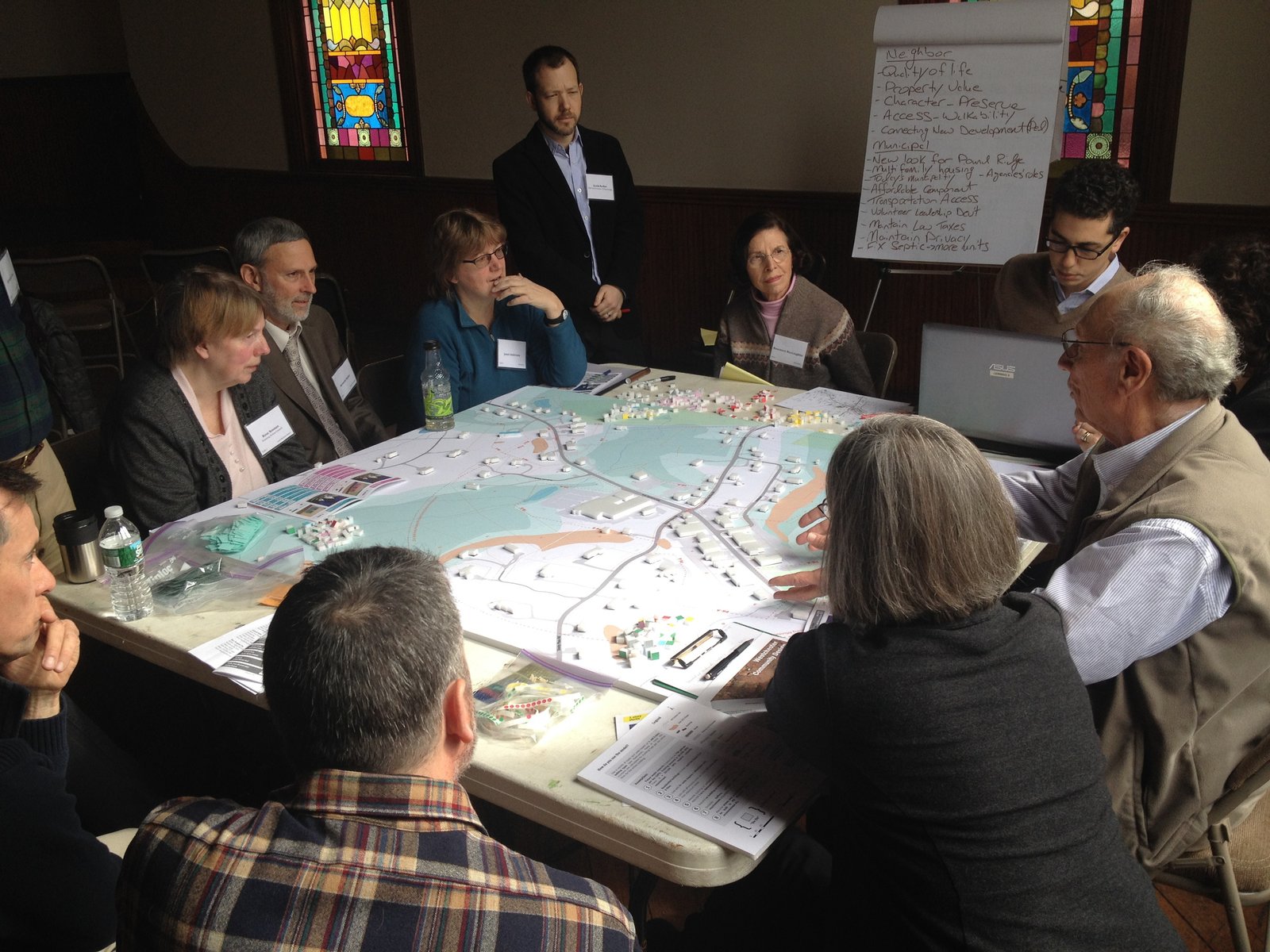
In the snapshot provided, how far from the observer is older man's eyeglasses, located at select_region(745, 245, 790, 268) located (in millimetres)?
3688

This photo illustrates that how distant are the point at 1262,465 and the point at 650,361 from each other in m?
5.33

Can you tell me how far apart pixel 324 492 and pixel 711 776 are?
60.2 inches

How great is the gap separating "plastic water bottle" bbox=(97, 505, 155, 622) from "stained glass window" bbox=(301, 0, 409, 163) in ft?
20.6

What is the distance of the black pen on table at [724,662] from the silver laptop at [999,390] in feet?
4.30

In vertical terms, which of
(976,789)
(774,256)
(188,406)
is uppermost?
(774,256)

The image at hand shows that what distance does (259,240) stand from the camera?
3207 millimetres

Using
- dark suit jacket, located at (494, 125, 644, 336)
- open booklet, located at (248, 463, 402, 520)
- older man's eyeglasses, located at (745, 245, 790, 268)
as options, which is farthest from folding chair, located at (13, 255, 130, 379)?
older man's eyeglasses, located at (745, 245, 790, 268)

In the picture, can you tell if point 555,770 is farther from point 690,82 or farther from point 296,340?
point 690,82

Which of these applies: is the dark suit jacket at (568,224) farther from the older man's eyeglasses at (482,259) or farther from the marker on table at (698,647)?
the marker on table at (698,647)

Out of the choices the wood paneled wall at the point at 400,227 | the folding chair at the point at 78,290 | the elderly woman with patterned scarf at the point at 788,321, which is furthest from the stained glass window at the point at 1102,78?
the folding chair at the point at 78,290

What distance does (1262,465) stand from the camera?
1732mm

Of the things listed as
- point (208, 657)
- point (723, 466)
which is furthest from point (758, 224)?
point (208, 657)

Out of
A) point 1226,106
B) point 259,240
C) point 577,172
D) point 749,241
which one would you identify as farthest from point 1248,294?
point 577,172

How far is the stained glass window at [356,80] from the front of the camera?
7.64 m
